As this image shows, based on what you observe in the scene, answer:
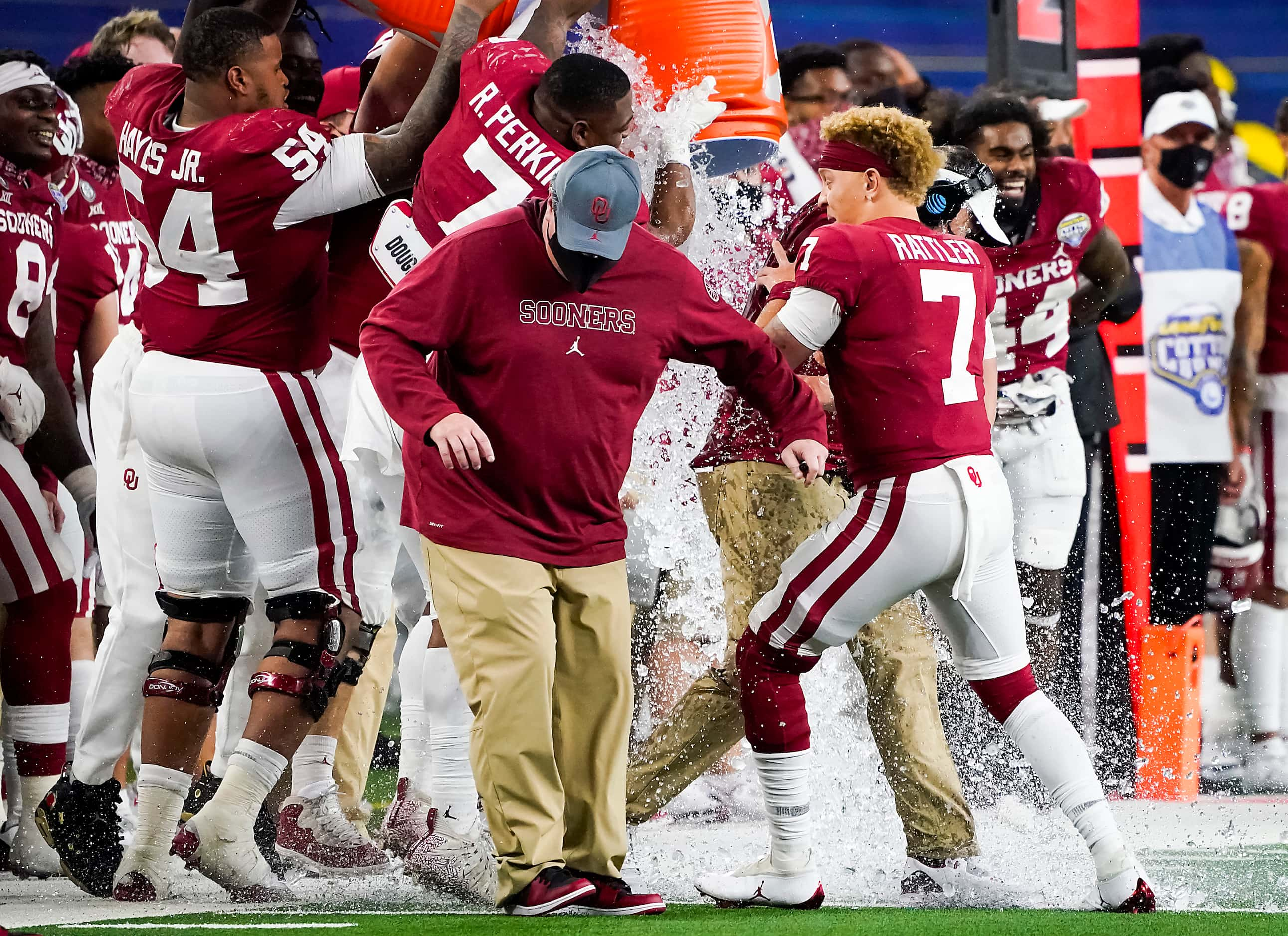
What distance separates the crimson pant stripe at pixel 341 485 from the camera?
402cm

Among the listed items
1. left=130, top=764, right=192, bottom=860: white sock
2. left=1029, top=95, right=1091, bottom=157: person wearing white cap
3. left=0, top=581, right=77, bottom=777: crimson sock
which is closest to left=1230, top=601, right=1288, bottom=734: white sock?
left=1029, top=95, right=1091, bottom=157: person wearing white cap

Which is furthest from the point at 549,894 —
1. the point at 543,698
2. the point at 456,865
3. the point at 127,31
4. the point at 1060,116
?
the point at 127,31

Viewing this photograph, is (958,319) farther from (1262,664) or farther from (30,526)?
(1262,664)

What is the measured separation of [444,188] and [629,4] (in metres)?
0.79

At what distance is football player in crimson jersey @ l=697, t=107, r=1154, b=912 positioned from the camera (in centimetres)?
356

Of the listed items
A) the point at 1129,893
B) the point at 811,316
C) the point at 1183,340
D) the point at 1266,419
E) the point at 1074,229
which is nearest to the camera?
the point at 1129,893

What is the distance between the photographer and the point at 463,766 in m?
3.97

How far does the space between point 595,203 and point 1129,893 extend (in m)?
1.73

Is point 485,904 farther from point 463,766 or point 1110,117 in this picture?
point 1110,117

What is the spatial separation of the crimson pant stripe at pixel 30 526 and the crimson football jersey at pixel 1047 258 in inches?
115

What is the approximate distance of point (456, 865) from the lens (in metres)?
3.78

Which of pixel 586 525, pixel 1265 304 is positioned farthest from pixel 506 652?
pixel 1265 304

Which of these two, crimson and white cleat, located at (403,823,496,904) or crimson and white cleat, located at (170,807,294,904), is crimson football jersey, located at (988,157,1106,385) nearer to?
crimson and white cleat, located at (403,823,496,904)

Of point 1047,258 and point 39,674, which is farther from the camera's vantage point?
point 1047,258
